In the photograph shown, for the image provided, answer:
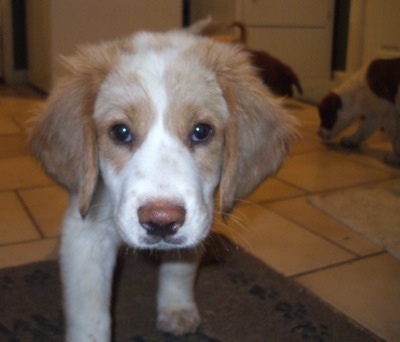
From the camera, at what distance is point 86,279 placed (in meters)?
1.36

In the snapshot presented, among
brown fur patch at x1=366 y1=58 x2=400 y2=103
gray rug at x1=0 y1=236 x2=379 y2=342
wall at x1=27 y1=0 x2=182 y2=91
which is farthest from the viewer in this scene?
wall at x1=27 y1=0 x2=182 y2=91

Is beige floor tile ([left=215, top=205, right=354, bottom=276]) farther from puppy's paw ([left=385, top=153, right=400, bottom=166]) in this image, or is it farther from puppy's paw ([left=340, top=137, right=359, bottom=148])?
puppy's paw ([left=340, top=137, right=359, bottom=148])

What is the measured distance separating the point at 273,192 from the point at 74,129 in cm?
147

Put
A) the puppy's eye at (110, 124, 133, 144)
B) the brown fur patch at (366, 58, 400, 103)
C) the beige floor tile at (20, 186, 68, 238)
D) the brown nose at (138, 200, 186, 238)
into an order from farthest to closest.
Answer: the brown fur patch at (366, 58, 400, 103) < the beige floor tile at (20, 186, 68, 238) < the puppy's eye at (110, 124, 133, 144) < the brown nose at (138, 200, 186, 238)

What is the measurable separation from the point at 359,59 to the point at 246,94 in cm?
435

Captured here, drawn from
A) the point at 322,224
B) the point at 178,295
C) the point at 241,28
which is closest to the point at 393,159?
the point at 322,224

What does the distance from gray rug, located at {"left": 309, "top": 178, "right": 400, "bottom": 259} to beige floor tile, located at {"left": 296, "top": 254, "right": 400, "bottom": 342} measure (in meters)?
0.14

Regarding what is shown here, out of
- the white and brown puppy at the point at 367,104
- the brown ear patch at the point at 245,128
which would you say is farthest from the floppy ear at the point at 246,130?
the white and brown puppy at the point at 367,104

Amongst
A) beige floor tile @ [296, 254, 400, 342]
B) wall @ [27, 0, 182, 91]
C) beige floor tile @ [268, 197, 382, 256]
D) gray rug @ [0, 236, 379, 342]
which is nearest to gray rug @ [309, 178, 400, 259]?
beige floor tile @ [268, 197, 382, 256]

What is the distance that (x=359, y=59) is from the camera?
547 centimetres

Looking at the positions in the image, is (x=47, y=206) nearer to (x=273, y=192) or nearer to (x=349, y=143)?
(x=273, y=192)

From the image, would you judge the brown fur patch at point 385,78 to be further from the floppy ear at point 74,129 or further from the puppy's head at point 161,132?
the floppy ear at point 74,129

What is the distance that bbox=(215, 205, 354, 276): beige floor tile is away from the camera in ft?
6.54

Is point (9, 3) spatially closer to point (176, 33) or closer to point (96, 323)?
point (176, 33)
